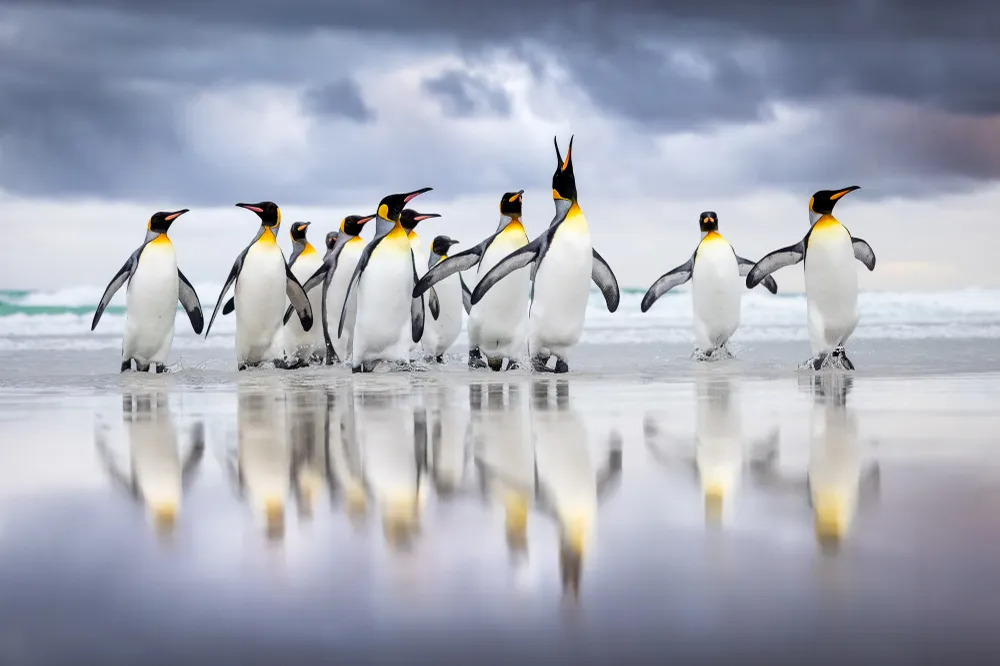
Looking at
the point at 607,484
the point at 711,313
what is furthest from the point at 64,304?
the point at 607,484

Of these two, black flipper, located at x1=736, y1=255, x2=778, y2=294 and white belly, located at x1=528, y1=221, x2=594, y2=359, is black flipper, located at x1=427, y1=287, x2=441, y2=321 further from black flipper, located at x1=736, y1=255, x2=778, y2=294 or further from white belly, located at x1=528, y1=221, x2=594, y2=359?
black flipper, located at x1=736, y1=255, x2=778, y2=294

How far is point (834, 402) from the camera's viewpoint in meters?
6.51

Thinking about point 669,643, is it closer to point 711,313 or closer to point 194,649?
point 194,649

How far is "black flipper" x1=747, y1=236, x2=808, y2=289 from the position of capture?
11.3 meters

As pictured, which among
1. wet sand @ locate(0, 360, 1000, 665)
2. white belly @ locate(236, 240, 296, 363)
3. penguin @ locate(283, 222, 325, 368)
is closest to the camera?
wet sand @ locate(0, 360, 1000, 665)

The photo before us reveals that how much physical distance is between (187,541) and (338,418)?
310cm

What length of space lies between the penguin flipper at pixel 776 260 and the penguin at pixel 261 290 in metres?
4.60

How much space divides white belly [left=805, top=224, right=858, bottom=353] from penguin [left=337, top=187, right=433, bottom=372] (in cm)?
356

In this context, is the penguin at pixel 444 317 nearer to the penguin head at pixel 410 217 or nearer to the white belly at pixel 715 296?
the penguin head at pixel 410 217

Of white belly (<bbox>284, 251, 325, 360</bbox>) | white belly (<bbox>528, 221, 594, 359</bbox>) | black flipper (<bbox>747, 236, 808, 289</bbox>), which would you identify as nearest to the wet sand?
white belly (<bbox>528, 221, 594, 359</bbox>)

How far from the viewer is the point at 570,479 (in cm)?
355

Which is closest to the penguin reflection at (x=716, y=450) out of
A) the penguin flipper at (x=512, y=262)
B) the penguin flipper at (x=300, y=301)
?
the penguin flipper at (x=512, y=262)

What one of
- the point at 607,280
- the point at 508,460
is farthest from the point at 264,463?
the point at 607,280

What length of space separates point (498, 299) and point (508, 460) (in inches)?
243
